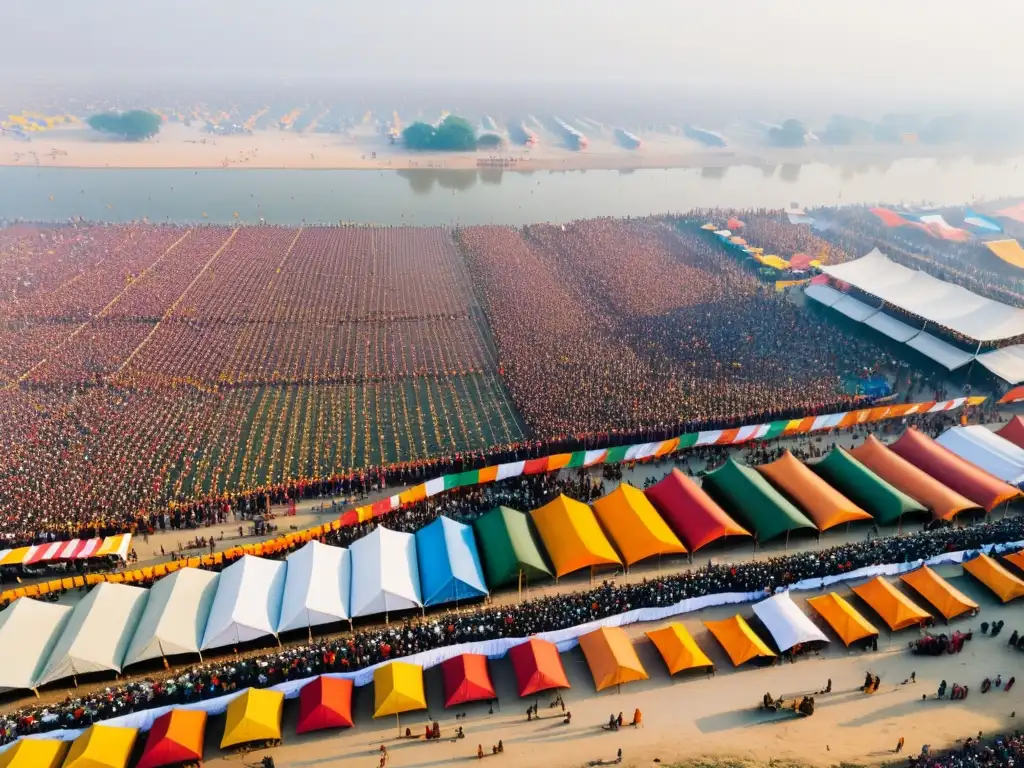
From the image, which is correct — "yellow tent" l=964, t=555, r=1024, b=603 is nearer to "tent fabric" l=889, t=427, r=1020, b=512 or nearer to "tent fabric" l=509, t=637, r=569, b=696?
"tent fabric" l=889, t=427, r=1020, b=512

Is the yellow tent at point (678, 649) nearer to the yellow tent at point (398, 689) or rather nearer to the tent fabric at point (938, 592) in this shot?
the yellow tent at point (398, 689)

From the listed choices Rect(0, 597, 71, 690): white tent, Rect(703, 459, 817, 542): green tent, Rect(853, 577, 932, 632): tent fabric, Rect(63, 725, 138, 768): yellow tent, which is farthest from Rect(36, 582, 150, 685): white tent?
Rect(853, 577, 932, 632): tent fabric

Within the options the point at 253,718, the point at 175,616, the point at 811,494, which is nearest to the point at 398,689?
the point at 253,718

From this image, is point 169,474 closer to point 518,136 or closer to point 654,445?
point 654,445

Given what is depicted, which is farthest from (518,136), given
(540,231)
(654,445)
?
(654,445)

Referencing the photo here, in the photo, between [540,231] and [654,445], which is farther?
[540,231]

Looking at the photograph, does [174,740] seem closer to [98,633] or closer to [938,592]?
[98,633]

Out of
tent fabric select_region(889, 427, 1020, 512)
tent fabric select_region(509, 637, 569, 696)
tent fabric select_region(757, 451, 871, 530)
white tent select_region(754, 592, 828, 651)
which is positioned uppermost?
tent fabric select_region(889, 427, 1020, 512)
